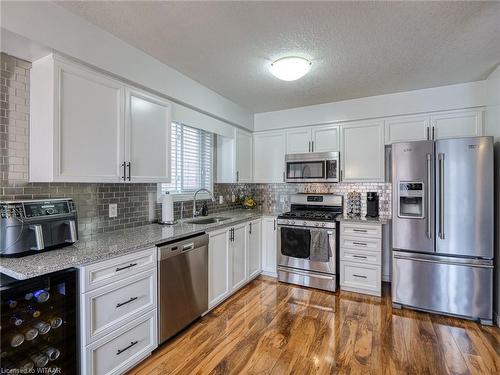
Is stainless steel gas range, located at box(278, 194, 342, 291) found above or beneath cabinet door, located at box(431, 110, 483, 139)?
beneath

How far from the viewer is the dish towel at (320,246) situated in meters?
3.34

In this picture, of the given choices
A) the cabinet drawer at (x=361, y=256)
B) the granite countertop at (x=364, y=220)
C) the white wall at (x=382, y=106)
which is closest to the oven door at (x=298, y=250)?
the cabinet drawer at (x=361, y=256)

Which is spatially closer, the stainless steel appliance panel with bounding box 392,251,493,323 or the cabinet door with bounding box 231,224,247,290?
the stainless steel appliance panel with bounding box 392,251,493,323

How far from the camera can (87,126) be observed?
1.91m

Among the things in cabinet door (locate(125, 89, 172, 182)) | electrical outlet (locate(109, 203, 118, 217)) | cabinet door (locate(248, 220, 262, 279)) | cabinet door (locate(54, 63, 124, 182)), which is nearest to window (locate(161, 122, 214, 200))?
cabinet door (locate(125, 89, 172, 182))

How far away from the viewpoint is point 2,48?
1653 mm

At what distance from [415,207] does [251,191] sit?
2.52 m

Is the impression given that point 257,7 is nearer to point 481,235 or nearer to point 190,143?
point 190,143

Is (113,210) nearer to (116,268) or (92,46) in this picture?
(116,268)

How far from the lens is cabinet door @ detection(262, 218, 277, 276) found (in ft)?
12.5

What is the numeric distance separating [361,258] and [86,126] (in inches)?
126

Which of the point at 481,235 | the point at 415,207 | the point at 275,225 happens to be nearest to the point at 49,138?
the point at 275,225

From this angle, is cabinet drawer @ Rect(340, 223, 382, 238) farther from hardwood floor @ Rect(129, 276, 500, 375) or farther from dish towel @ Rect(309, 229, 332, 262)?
hardwood floor @ Rect(129, 276, 500, 375)

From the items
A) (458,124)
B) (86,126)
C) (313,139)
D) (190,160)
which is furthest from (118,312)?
(458,124)
